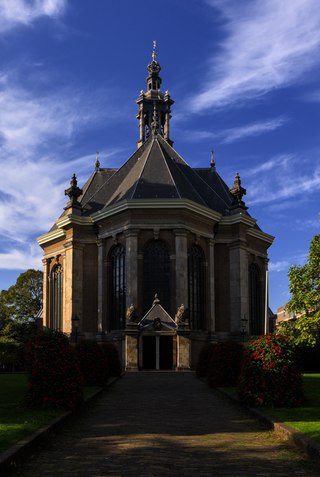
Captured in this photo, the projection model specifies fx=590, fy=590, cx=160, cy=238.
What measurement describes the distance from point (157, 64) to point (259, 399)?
2238 inches

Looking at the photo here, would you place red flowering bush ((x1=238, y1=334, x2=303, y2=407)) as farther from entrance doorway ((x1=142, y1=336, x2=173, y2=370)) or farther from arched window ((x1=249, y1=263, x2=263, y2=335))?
arched window ((x1=249, y1=263, x2=263, y2=335))

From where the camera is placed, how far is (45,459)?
363 inches

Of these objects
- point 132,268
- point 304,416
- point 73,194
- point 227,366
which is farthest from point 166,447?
point 73,194

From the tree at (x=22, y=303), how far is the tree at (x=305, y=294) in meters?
37.0

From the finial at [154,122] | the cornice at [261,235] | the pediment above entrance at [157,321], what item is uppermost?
the finial at [154,122]

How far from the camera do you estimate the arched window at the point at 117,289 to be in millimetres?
46862

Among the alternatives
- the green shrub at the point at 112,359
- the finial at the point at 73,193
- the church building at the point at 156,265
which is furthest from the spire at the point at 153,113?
the green shrub at the point at 112,359

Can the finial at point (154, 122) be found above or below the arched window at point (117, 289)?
above

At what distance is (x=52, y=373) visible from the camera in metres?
14.9

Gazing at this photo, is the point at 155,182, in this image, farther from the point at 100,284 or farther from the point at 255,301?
the point at 255,301

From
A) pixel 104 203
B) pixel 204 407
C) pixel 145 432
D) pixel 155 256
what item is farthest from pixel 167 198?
pixel 145 432

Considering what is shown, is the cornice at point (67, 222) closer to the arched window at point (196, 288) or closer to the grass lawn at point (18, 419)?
the arched window at point (196, 288)

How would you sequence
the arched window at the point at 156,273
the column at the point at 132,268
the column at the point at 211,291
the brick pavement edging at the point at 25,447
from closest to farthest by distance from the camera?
the brick pavement edging at the point at 25,447 → the column at the point at 132,268 → the arched window at the point at 156,273 → the column at the point at 211,291

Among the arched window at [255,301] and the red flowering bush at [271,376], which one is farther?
the arched window at [255,301]
